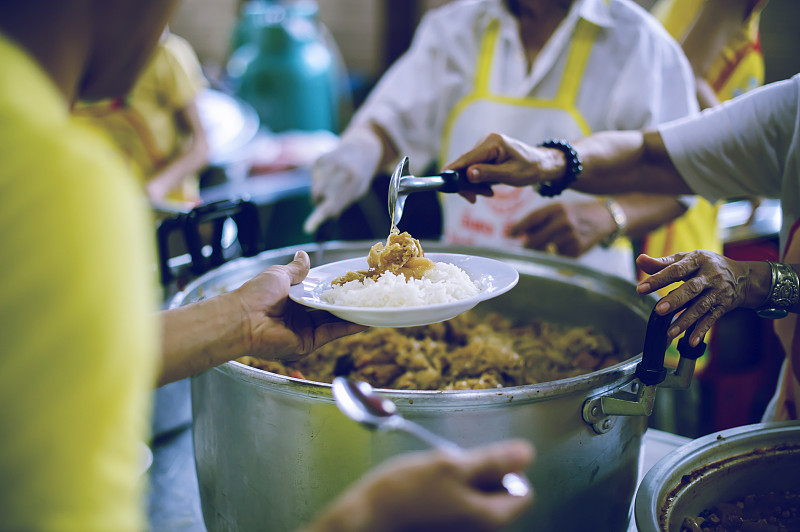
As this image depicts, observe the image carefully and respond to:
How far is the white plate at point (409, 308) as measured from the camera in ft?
3.31

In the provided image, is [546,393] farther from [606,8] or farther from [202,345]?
[606,8]

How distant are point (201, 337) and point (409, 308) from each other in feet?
1.10

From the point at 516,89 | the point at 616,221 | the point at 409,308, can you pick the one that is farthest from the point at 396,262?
the point at 516,89

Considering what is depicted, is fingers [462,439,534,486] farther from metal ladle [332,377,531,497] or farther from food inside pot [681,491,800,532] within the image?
food inside pot [681,491,800,532]

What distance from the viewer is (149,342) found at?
617mm

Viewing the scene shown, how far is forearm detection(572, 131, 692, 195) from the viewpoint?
1.58m

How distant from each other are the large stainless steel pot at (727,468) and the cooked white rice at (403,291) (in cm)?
46

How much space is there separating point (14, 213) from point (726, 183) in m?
1.51

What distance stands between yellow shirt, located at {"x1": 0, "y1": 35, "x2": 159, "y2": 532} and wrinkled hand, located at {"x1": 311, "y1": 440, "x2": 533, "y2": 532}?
259 mm

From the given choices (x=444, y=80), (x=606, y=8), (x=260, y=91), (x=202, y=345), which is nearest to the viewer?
(x=202, y=345)

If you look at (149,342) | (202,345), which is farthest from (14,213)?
(202,345)

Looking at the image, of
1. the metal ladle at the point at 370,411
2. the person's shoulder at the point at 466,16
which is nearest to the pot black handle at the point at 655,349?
the metal ladle at the point at 370,411

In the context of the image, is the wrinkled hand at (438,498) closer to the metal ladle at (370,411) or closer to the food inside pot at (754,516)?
the metal ladle at (370,411)

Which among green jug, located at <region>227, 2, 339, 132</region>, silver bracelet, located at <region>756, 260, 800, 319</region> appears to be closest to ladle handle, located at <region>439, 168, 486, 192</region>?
silver bracelet, located at <region>756, 260, 800, 319</region>
